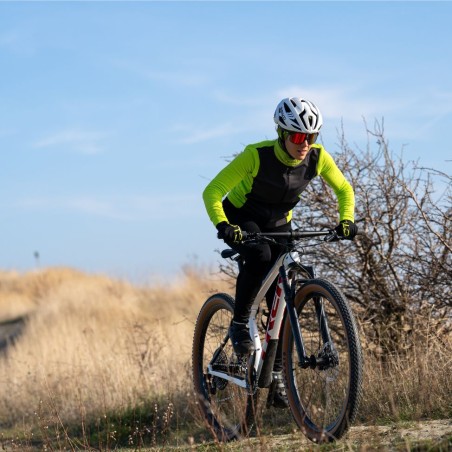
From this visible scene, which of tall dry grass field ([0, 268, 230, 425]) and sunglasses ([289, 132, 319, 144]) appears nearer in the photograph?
sunglasses ([289, 132, 319, 144])

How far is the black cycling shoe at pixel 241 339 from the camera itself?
6.71 m

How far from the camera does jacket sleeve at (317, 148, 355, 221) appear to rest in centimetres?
648

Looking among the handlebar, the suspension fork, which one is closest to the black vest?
the handlebar

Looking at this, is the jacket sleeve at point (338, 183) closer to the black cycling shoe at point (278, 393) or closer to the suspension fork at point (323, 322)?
the suspension fork at point (323, 322)

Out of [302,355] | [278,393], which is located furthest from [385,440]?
[278,393]

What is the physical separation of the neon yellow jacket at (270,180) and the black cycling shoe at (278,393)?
3.60 feet

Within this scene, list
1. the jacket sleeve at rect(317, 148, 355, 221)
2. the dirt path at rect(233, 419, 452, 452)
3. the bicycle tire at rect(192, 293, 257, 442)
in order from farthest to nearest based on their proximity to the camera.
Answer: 1. the bicycle tire at rect(192, 293, 257, 442)
2. the jacket sleeve at rect(317, 148, 355, 221)
3. the dirt path at rect(233, 419, 452, 452)

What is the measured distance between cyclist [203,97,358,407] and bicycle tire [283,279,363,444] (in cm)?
35

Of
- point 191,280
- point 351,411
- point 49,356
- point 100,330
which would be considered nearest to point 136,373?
point 49,356

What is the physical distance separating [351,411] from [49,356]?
12.8 metres

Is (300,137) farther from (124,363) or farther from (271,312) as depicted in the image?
→ (124,363)

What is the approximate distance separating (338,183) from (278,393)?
61.2 inches

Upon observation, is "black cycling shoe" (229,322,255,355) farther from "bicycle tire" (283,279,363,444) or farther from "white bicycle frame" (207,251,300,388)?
"bicycle tire" (283,279,363,444)

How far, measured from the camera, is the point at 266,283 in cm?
651
